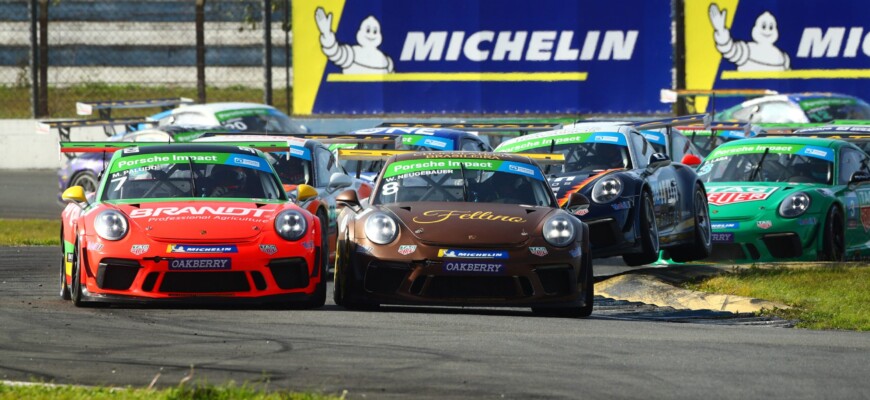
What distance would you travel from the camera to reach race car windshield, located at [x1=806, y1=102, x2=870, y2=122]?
948 inches

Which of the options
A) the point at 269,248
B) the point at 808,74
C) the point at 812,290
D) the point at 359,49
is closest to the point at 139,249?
the point at 269,248

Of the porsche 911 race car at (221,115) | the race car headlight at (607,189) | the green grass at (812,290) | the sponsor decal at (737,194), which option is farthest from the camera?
the porsche 911 race car at (221,115)

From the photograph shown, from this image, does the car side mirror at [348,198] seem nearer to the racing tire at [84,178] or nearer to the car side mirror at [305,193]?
the car side mirror at [305,193]

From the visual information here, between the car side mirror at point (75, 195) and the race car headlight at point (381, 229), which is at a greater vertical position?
the car side mirror at point (75, 195)

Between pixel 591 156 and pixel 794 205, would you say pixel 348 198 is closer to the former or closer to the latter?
pixel 591 156

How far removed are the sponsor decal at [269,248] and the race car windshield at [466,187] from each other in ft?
3.63

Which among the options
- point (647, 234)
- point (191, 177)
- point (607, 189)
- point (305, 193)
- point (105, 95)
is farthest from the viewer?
point (105, 95)

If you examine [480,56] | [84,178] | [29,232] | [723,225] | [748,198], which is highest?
[480,56]

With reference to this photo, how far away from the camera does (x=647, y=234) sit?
13.8 metres

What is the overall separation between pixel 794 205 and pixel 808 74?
12809 millimetres

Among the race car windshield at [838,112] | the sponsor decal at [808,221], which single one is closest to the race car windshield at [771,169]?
the sponsor decal at [808,221]

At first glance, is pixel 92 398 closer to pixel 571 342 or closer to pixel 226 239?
pixel 571 342

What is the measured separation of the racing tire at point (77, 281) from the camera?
10523 millimetres

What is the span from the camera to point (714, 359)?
8.22 m
